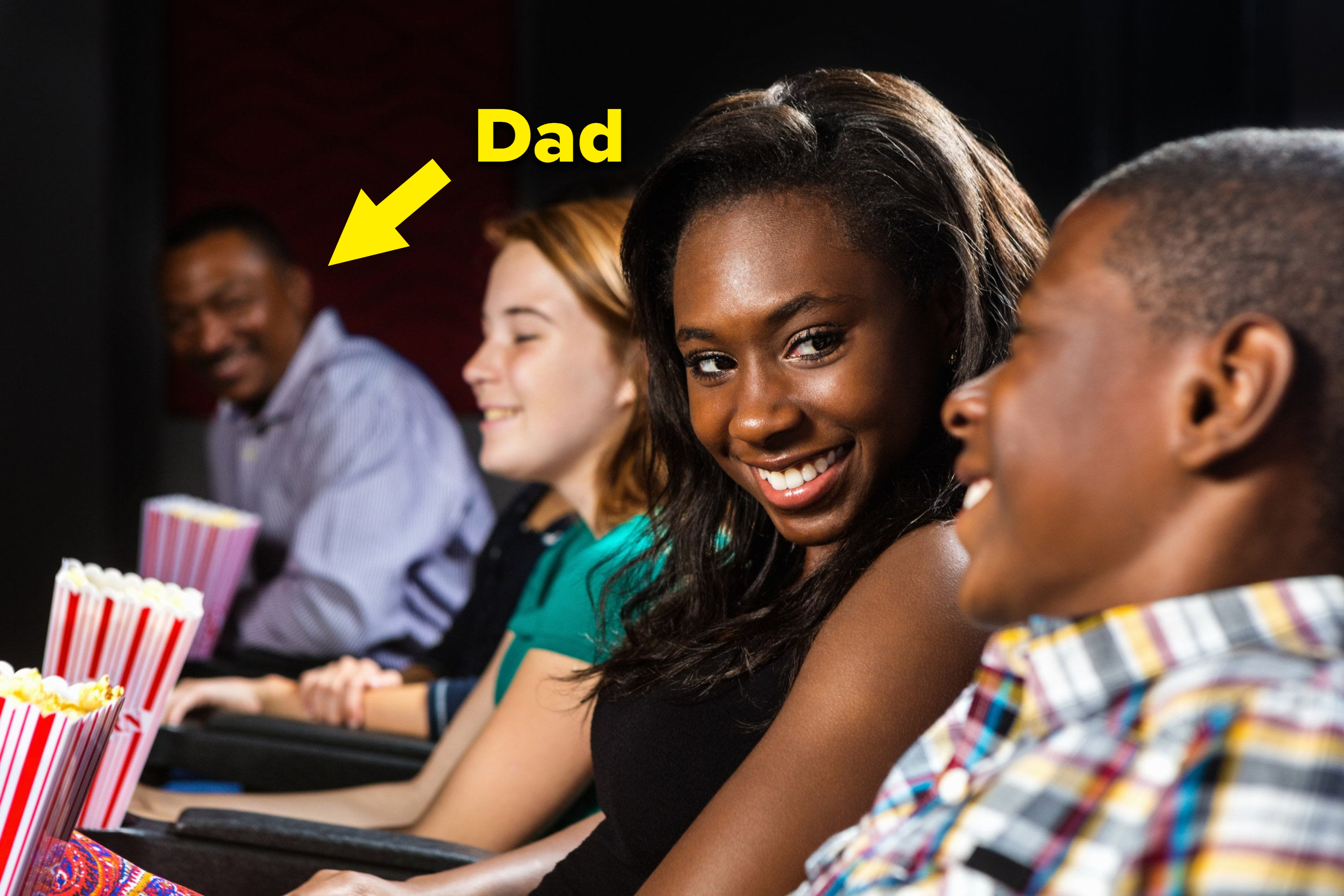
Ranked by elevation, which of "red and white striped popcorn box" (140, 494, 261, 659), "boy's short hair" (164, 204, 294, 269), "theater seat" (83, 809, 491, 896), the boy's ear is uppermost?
"boy's short hair" (164, 204, 294, 269)

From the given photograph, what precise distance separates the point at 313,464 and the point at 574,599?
1903mm

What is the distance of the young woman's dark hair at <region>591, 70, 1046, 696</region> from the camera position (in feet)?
3.86

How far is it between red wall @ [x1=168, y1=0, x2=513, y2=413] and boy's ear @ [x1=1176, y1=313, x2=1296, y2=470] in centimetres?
381

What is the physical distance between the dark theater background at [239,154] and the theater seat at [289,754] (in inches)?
81.7

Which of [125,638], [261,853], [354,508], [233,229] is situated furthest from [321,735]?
[233,229]

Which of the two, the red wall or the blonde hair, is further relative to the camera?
the red wall

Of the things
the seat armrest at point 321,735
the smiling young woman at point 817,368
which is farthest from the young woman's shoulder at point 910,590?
the seat armrest at point 321,735

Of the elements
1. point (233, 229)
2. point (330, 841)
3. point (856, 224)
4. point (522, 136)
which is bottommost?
point (330, 841)

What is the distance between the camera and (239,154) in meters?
4.64

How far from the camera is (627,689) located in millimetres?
1313

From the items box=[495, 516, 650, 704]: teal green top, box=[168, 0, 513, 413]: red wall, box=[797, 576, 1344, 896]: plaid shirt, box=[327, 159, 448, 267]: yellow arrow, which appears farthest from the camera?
box=[168, 0, 513, 413]: red wall

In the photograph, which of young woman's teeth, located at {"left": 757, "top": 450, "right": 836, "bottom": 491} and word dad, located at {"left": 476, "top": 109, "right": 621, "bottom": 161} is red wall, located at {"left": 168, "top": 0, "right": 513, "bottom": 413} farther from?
young woman's teeth, located at {"left": 757, "top": 450, "right": 836, "bottom": 491}

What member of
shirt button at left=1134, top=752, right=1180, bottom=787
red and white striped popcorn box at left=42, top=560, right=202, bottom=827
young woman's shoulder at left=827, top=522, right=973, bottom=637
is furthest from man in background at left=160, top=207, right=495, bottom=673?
shirt button at left=1134, top=752, right=1180, bottom=787

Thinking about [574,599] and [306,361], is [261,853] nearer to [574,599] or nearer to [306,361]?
[574,599]
